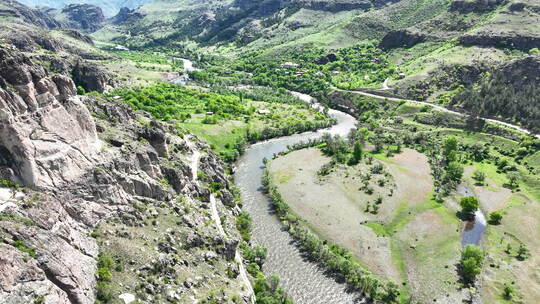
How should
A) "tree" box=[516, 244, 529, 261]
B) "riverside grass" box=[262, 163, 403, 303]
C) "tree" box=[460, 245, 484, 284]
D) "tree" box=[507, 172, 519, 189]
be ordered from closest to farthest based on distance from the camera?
"riverside grass" box=[262, 163, 403, 303] → "tree" box=[460, 245, 484, 284] → "tree" box=[516, 244, 529, 261] → "tree" box=[507, 172, 519, 189]

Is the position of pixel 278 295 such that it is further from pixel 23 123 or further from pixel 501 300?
pixel 23 123

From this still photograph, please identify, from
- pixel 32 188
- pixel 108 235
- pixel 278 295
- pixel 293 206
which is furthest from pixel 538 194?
pixel 32 188

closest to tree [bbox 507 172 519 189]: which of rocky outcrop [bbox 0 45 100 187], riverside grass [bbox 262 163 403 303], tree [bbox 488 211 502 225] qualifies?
tree [bbox 488 211 502 225]

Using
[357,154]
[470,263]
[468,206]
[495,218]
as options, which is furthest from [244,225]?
[495,218]

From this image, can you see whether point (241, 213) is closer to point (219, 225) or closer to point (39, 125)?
point (219, 225)

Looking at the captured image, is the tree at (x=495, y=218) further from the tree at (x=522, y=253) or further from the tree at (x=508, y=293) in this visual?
the tree at (x=508, y=293)

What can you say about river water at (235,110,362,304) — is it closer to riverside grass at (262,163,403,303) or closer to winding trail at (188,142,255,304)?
riverside grass at (262,163,403,303)
